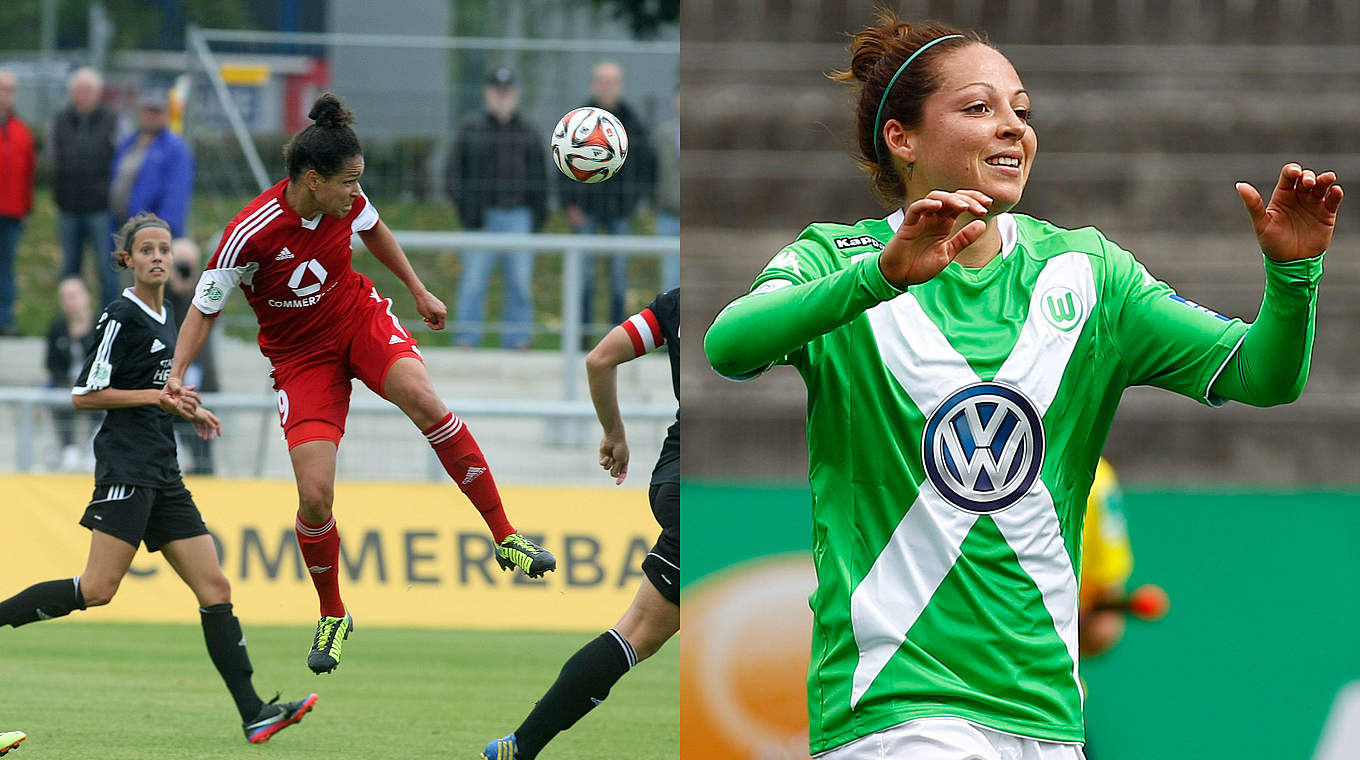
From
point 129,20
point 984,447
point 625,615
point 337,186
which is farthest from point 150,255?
point 129,20

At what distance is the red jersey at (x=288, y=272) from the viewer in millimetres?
4754

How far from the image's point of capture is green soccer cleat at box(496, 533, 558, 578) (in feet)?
16.1

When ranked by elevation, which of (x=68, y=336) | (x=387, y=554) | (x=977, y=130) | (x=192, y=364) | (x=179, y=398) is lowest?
(x=387, y=554)

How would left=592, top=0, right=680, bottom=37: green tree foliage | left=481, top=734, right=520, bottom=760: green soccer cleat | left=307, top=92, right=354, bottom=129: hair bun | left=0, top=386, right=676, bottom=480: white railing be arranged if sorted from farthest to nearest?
left=592, top=0, right=680, bottom=37: green tree foliage
left=0, top=386, right=676, bottom=480: white railing
left=481, top=734, right=520, bottom=760: green soccer cleat
left=307, top=92, right=354, bottom=129: hair bun

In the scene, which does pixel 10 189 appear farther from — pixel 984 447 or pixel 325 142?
pixel 984 447

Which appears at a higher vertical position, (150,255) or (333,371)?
(150,255)

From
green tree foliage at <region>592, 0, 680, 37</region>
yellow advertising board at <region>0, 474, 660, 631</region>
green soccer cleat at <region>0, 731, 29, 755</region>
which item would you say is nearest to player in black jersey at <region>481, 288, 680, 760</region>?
green soccer cleat at <region>0, 731, 29, 755</region>

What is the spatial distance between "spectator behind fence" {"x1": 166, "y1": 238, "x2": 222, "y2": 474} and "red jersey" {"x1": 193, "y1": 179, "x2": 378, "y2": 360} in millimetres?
4139

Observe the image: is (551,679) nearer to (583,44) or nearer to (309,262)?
(309,262)

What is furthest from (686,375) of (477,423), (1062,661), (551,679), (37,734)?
(1062,661)

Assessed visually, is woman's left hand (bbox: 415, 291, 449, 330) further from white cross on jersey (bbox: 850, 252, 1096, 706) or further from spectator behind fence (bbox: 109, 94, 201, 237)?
spectator behind fence (bbox: 109, 94, 201, 237)

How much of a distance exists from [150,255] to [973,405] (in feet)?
12.9

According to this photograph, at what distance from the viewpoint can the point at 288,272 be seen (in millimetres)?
4891

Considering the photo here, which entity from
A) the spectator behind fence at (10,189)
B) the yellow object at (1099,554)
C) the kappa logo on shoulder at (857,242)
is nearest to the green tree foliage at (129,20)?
the spectator behind fence at (10,189)
